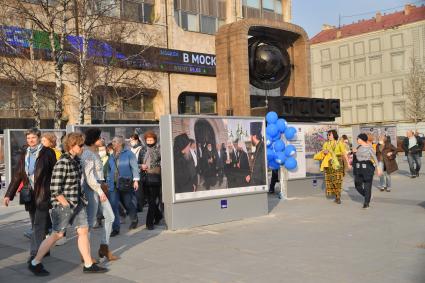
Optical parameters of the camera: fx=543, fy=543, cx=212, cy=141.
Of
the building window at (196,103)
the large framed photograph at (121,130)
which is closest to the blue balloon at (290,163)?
the large framed photograph at (121,130)

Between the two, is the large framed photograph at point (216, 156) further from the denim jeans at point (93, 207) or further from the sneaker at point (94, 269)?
the sneaker at point (94, 269)

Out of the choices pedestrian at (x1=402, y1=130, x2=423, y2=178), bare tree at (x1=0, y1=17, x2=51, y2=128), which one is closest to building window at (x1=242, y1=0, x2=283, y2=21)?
bare tree at (x1=0, y1=17, x2=51, y2=128)

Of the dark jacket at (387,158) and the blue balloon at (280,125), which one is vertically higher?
the blue balloon at (280,125)

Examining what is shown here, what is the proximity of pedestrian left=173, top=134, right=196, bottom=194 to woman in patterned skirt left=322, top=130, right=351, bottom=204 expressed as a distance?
398cm

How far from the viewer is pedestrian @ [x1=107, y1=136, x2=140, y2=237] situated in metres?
9.54

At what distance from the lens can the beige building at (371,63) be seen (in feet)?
208

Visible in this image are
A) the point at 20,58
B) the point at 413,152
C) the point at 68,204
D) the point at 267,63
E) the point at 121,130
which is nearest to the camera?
the point at 68,204

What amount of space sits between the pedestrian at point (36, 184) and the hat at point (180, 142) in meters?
2.42

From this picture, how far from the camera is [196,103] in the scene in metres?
37.4

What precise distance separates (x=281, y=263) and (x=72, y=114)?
24.6 m

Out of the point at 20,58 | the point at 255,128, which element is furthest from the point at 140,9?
the point at 255,128

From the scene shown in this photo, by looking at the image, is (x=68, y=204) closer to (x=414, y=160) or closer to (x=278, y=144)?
(x=278, y=144)

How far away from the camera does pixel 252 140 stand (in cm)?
1083

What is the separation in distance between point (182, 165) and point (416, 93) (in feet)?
168
